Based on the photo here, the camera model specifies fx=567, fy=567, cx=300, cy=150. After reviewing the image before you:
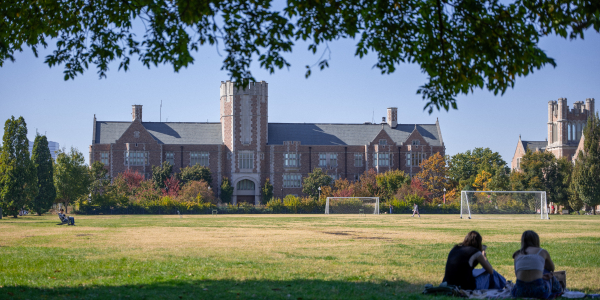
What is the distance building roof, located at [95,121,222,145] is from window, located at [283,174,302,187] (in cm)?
1016

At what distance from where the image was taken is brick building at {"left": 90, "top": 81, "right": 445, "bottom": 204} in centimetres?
7269

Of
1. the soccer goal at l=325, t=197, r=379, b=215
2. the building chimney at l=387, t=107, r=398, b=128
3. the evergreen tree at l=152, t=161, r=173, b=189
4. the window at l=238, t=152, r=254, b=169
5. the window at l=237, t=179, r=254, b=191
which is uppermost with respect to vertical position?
the building chimney at l=387, t=107, r=398, b=128

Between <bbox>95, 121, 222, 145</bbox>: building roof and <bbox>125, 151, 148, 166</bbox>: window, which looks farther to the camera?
<bbox>95, 121, 222, 145</bbox>: building roof

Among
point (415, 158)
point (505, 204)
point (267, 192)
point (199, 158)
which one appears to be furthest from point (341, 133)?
point (505, 204)

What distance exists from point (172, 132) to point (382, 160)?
2841 centimetres

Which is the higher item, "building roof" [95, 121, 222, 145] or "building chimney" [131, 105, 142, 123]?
"building chimney" [131, 105, 142, 123]

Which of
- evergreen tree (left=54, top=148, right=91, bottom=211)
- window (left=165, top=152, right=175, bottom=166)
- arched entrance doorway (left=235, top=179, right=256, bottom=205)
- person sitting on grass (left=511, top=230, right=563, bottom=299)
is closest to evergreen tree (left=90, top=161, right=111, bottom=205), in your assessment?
evergreen tree (left=54, top=148, right=91, bottom=211)

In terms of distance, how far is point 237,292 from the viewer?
9.09 m

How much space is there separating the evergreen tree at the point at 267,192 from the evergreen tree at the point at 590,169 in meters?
35.6

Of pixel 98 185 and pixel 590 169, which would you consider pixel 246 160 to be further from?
pixel 590 169

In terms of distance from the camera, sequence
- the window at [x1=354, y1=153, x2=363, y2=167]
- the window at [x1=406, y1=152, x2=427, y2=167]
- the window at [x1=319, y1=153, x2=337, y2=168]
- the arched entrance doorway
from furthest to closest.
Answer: the window at [x1=354, y1=153, x2=363, y2=167] < the window at [x1=319, y1=153, x2=337, y2=168] < the window at [x1=406, y1=152, x2=427, y2=167] < the arched entrance doorway

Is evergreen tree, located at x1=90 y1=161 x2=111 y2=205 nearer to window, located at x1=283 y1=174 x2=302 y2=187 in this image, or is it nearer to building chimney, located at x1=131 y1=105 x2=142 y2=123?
building chimney, located at x1=131 y1=105 x2=142 y2=123

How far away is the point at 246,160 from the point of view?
74.1 meters

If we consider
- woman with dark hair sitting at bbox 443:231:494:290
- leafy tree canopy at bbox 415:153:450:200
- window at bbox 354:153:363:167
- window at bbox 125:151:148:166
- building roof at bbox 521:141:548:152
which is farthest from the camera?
building roof at bbox 521:141:548:152
